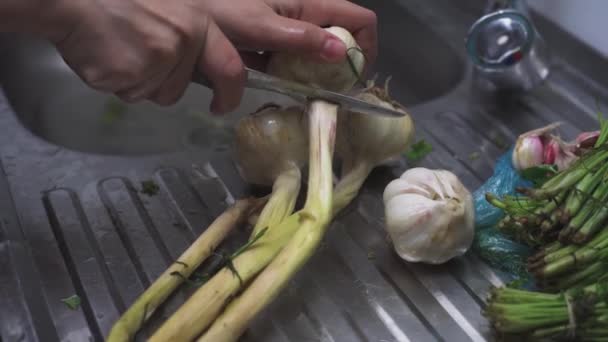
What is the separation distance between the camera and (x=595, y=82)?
3.91ft

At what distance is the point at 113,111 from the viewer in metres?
1.38

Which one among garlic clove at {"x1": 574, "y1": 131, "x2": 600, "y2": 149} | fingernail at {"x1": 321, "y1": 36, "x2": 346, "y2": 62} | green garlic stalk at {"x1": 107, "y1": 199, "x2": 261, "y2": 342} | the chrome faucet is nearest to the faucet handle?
the chrome faucet

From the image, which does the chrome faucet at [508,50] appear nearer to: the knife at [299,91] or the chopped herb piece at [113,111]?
the knife at [299,91]

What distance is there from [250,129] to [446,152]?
1.02 feet

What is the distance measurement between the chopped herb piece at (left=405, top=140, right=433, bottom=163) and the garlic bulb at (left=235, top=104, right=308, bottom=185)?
179mm

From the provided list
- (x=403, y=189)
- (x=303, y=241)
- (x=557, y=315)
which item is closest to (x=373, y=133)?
(x=403, y=189)

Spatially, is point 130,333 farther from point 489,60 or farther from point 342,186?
point 489,60

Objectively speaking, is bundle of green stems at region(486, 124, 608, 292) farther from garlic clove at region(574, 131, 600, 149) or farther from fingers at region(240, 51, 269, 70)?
fingers at region(240, 51, 269, 70)

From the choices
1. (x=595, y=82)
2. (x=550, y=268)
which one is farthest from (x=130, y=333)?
(x=595, y=82)

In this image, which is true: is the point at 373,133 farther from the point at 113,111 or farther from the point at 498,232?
the point at 113,111

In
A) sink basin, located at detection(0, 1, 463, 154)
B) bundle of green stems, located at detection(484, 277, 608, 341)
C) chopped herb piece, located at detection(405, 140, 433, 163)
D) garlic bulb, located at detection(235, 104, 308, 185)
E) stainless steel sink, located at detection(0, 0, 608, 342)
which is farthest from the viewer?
sink basin, located at detection(0, 1, 463, 154)

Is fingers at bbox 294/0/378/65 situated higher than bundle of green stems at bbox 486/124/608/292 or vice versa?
fingers at bbox 294/0/378/65

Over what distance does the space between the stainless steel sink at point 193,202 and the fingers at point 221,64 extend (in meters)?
0.19

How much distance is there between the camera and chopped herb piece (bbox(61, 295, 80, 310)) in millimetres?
759
